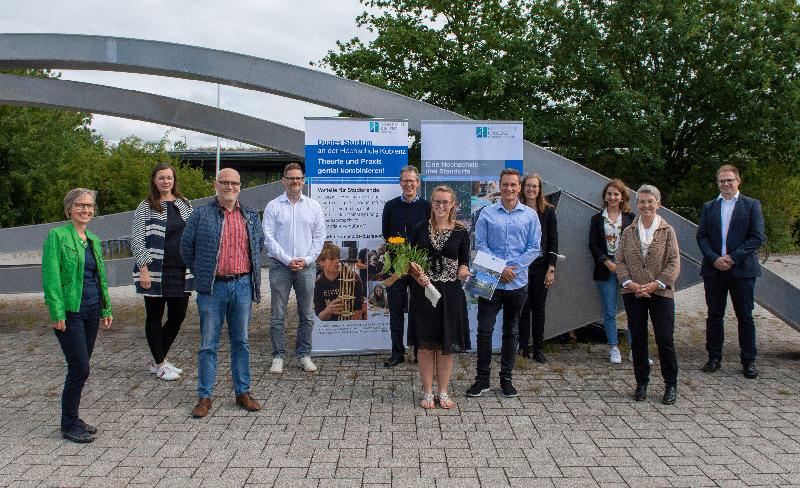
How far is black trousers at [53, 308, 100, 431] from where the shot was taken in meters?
4.29

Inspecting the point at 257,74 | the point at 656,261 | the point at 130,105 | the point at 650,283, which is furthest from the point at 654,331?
the point at 130,105

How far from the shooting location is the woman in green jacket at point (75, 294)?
4.18 metres

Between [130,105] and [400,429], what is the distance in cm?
743

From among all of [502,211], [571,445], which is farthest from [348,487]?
[502,211]

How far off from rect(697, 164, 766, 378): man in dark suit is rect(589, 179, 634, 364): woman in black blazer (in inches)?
29.5

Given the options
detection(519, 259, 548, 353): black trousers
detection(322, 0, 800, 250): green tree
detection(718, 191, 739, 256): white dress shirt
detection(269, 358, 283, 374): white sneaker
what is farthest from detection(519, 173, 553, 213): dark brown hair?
detection(322, 0, 800, 250): green tree

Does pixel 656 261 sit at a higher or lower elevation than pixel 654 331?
higher

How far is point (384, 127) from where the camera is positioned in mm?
6785

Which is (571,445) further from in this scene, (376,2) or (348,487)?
(376,2)

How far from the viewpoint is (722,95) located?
2088cm

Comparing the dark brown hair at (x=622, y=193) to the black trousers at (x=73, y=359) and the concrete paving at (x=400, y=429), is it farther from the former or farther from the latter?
the black trousers at (x=73, y=359)

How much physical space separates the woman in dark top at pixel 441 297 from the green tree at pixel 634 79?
54.7 feet

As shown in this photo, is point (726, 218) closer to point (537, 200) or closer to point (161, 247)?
point (537, 200)

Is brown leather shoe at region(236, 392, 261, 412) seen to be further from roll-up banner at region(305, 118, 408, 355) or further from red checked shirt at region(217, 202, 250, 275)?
roll-up banner at region(305, 118, 408, 355)
